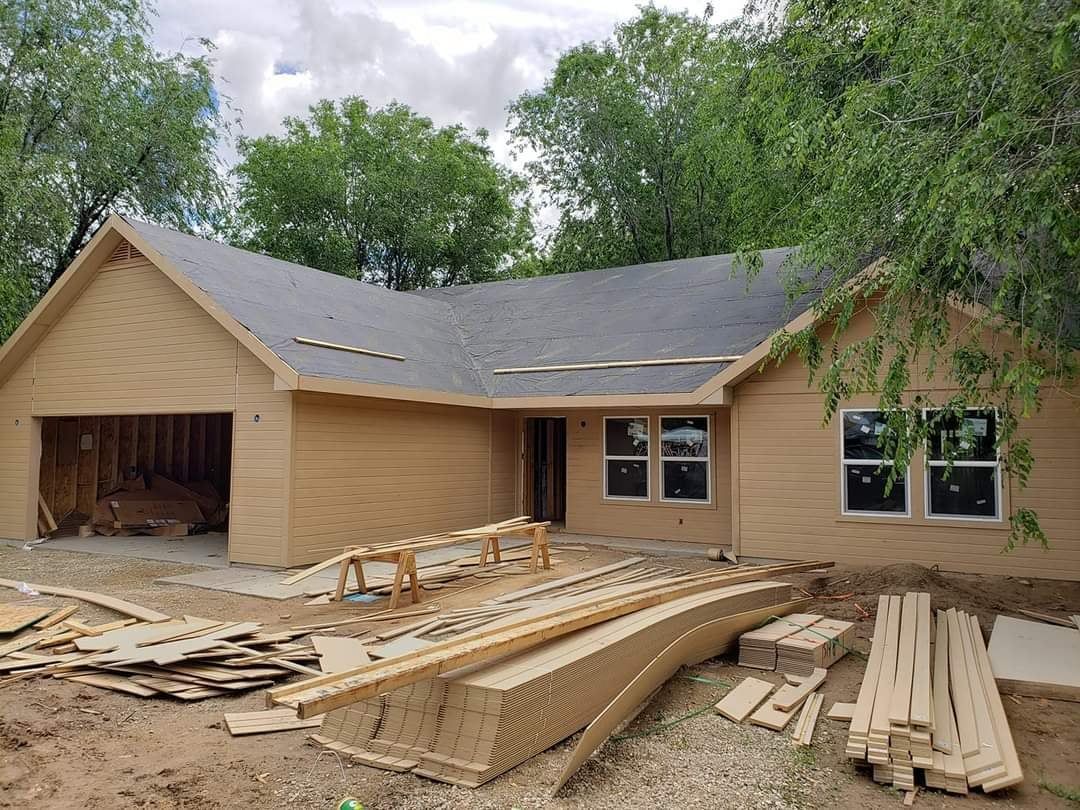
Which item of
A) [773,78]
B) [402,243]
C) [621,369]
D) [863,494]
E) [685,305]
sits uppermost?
[402,243]

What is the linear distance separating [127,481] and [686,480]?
1094cm

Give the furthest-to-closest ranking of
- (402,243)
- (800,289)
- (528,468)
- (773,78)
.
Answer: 1. (402,243)
2. (528,468)
3. (800,289)
4. (773,78)

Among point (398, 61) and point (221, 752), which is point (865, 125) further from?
point (398, 61)

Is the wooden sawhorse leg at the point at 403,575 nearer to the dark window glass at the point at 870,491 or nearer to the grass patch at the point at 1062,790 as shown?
the grass patch at the point at 1062,790

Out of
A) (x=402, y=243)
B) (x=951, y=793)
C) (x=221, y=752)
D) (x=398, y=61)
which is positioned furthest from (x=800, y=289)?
(x=398, y=61)

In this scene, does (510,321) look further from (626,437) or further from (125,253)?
(125,253)

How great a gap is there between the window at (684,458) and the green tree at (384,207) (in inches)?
747

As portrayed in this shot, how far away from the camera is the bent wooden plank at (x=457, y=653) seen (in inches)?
136

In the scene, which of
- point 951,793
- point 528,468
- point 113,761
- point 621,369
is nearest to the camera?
point 951,793

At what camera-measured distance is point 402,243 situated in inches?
1187

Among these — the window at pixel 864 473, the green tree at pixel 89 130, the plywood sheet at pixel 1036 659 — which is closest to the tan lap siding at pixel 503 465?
the window at pixel 864 473

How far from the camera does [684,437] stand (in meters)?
12.6

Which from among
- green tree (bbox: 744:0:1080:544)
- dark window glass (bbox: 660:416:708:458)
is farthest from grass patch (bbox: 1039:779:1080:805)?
dark window glass (bbox: 660:416:708:458)

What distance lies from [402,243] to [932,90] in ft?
85.1
